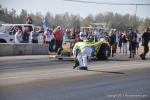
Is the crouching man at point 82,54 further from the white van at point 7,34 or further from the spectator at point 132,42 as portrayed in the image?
the white van at point 7,34

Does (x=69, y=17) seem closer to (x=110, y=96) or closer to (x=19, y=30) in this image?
(x=19, y=30)

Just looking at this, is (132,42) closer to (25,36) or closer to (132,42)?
(132,42)

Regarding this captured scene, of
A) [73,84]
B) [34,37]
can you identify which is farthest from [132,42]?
[73,84]

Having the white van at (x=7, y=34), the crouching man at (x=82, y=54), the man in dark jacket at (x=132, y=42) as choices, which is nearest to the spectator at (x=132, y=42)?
the man in dark jacket at (x=132, y=42)

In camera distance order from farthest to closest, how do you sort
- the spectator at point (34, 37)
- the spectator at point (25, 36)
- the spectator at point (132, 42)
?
the spectator at point (34, 37), the spectator at point (25, 36), the spectator at point (132, 42)

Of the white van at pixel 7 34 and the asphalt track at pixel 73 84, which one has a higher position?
the white van at pixel 7 34

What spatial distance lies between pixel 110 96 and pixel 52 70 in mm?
5878

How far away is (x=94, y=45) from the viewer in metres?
21.2

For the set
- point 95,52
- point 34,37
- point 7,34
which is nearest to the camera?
point 95,52

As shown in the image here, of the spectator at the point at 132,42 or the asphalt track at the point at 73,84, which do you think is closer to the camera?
the asphalt track at the point at 73,84

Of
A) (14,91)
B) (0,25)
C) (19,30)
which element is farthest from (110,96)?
(0,25)

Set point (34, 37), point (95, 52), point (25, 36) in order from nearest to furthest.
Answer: point (95, 52) → point (25, 36) → point (34, 37)

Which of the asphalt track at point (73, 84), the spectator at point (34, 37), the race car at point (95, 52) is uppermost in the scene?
the spectator at point (34, 37)

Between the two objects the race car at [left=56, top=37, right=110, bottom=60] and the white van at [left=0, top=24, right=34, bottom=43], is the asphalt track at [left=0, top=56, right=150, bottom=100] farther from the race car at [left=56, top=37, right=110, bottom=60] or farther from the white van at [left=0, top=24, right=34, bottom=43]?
the white van at [left=0, top=24, right=34, bottom=43]
